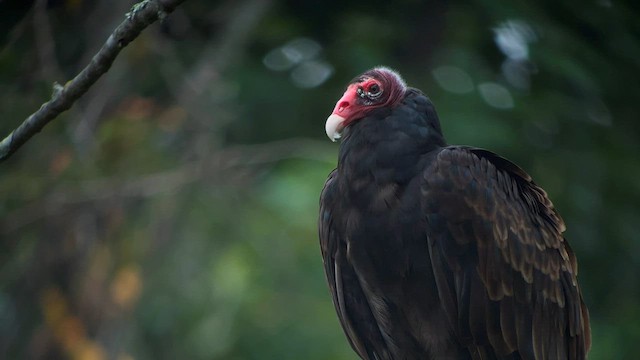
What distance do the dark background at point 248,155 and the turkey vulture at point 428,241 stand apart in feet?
6.85

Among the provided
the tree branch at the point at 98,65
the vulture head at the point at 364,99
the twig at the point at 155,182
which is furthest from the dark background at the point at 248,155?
the tree branch at the point at 98,65

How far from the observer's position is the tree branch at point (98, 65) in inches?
110

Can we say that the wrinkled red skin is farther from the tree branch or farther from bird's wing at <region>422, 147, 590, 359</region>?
the tree branch

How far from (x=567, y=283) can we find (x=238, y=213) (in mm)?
2985

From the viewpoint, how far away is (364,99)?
3844 mm

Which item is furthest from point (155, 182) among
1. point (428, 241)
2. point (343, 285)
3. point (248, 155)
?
point (428, 241)

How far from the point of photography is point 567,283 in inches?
155

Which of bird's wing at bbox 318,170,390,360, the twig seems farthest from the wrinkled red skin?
the twig

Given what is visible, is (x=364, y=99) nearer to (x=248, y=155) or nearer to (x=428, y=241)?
(x=428, y=241)

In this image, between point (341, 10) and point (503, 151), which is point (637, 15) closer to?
point (503, 151)

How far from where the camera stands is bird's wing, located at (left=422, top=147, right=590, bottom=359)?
358 centimetres

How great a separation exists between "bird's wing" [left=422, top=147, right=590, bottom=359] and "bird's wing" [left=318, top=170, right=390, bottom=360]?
0.35m

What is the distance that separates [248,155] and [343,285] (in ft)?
9.73

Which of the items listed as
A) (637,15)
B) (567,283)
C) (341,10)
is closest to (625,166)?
(637,15)
